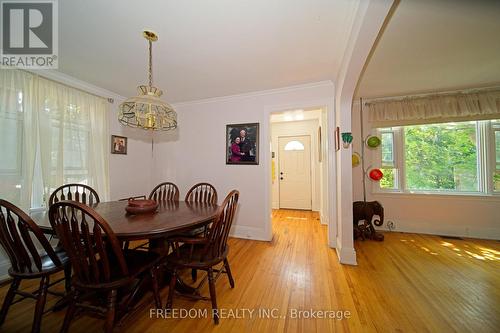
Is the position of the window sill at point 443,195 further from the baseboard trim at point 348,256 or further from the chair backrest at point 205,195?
the chair backrest at point 205,195

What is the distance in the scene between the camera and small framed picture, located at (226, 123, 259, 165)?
2922 millimetres

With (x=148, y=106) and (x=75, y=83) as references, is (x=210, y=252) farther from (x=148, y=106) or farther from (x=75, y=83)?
(x=75, y=83)

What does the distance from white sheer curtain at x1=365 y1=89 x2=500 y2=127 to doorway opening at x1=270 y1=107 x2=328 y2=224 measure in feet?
5.13

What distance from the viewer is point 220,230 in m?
1.42

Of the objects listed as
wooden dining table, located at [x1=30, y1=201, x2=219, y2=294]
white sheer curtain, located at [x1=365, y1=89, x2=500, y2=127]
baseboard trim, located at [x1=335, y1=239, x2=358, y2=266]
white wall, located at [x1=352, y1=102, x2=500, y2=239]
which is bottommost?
baseboard trim, located at [x1=335, y1=239, x2=358, y2=266]

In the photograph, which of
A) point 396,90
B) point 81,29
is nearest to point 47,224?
point 81,29

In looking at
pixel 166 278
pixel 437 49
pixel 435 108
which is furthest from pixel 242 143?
pixel 435 108

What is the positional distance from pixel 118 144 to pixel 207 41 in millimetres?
2397

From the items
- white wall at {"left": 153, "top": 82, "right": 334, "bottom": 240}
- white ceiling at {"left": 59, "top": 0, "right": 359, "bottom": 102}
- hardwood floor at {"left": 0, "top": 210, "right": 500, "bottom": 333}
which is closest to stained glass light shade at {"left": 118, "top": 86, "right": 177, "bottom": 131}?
white ceiling at {"left": 59, "top": 0, "right": 359, "bottom": 102}

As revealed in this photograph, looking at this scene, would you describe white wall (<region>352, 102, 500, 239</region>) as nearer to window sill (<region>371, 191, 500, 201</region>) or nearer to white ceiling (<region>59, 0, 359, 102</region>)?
window sill (<region>371, 191, 500, 201</region>)

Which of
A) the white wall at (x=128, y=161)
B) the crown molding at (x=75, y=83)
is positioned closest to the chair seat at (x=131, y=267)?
the white wall at (x=128, y=161)

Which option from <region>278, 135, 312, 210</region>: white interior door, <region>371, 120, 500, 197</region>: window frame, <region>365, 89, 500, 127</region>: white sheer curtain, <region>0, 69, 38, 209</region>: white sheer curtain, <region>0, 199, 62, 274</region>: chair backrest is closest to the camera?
<region>0, 199, 62, 274</region>: chair backrest

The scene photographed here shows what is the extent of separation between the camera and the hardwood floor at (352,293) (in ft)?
4.27

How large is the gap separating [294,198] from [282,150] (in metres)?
1.37
